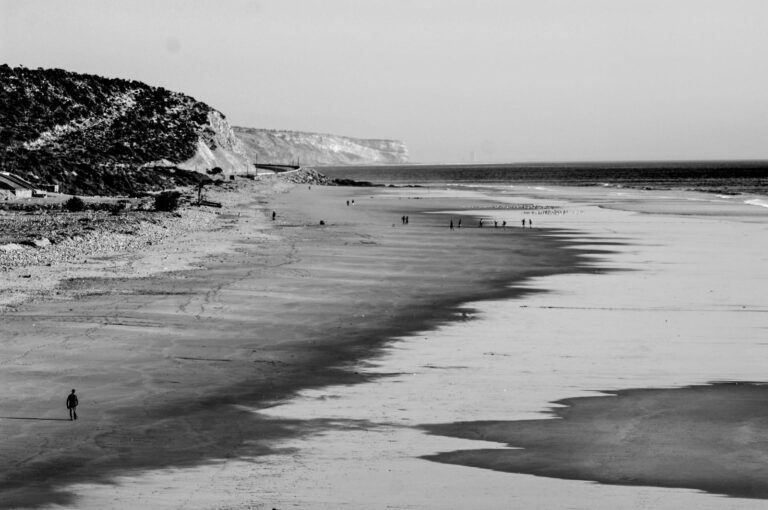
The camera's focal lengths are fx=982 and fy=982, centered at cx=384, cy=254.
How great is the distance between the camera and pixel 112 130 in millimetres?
124250

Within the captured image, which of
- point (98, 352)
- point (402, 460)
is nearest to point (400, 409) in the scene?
point (402, 460)

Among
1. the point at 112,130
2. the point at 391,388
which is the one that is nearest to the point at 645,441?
the point at 391,388

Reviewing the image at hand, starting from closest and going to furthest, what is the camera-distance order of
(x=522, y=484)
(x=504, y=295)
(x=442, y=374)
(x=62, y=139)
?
(x=522, y=484), (x=442, y=374), (x=504, y=295), (x=62, y=139)

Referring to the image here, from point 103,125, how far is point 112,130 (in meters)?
2.38

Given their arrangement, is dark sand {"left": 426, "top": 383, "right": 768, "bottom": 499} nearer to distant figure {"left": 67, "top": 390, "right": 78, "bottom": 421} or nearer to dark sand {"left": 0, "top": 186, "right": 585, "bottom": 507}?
dark sand {"left": 0, "top": 186, "right": 585, "bottom": 507}

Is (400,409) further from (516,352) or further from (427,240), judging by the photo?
(427,240)

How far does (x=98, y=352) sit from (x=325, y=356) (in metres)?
4.61

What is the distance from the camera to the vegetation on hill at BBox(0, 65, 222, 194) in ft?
296

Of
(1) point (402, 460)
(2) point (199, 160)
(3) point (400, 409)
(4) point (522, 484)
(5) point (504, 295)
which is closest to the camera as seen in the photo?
(4) point (522, 484)

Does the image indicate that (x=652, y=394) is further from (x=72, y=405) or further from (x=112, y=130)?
(x=112, y=130)

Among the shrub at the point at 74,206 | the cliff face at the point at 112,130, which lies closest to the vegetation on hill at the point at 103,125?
the cliff face at the point at 112,130

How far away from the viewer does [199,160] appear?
123688 mm

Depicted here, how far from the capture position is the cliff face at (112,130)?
89.2 meters

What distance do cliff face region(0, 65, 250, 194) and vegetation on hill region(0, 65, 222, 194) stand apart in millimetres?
113
